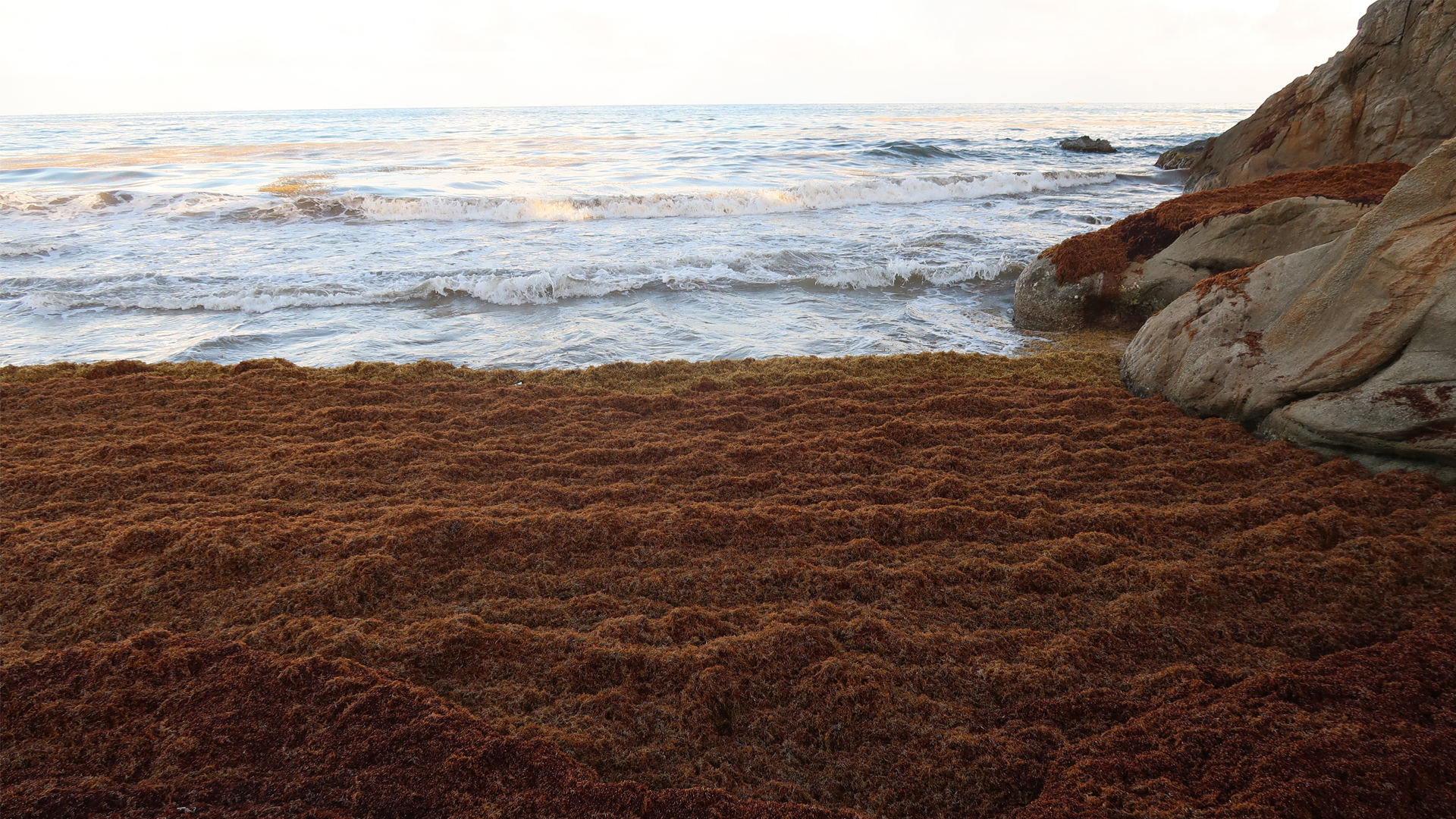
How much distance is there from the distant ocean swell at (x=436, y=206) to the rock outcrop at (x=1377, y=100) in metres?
6.73

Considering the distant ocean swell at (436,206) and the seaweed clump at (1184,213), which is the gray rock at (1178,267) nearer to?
the seaweed clump at (1184,213)

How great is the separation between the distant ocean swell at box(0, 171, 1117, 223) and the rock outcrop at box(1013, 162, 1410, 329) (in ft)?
25.9

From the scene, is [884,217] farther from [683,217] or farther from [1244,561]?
[1244,561]

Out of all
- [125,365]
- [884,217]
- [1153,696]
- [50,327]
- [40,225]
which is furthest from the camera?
[884,217]

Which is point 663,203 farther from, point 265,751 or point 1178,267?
point 265,751

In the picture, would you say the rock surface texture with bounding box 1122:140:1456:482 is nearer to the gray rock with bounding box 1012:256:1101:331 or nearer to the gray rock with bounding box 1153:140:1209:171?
the gray rock with bounding box 1012:256:1101:331

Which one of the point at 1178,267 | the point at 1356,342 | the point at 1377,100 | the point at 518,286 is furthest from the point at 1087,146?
the point at 1356,342

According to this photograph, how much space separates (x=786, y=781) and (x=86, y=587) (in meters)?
2.62

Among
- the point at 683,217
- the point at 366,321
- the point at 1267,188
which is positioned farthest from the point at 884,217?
the point at 366,321

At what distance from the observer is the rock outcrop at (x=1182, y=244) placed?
5.23 meters

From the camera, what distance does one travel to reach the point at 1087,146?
1102 inches

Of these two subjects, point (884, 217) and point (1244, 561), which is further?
point (884, 217)

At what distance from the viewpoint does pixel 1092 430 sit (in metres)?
3.92

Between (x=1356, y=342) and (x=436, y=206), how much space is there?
13.6 meters
